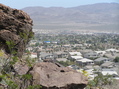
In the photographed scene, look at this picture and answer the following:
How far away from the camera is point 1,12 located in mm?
8664

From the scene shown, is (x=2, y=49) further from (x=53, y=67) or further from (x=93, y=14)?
(x=93, y=14)

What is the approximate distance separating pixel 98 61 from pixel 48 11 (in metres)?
150

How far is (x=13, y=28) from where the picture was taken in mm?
8766

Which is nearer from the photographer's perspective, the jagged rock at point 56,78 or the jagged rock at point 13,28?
the jagged rock at point 56,78

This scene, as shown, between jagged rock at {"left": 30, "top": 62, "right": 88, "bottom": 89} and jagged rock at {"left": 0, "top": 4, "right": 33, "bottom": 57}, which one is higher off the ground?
jagged rock at {"left": 0, "top": 4, "right": 33, "bottom": 57}

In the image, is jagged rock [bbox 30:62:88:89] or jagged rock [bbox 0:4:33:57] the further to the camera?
jagged rock [bbox 0:4:33:57]

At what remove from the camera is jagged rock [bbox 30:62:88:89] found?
19.6 ft

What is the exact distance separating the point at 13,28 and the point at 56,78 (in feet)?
10.4

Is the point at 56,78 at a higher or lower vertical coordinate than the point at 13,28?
lower

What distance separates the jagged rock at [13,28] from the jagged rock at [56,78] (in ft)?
7.00

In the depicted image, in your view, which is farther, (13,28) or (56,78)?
(13,28)

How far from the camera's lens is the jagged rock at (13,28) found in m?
8.57

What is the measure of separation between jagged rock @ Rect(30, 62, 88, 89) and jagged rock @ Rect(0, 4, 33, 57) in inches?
84.0

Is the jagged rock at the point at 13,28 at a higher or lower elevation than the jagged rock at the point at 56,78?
higher
